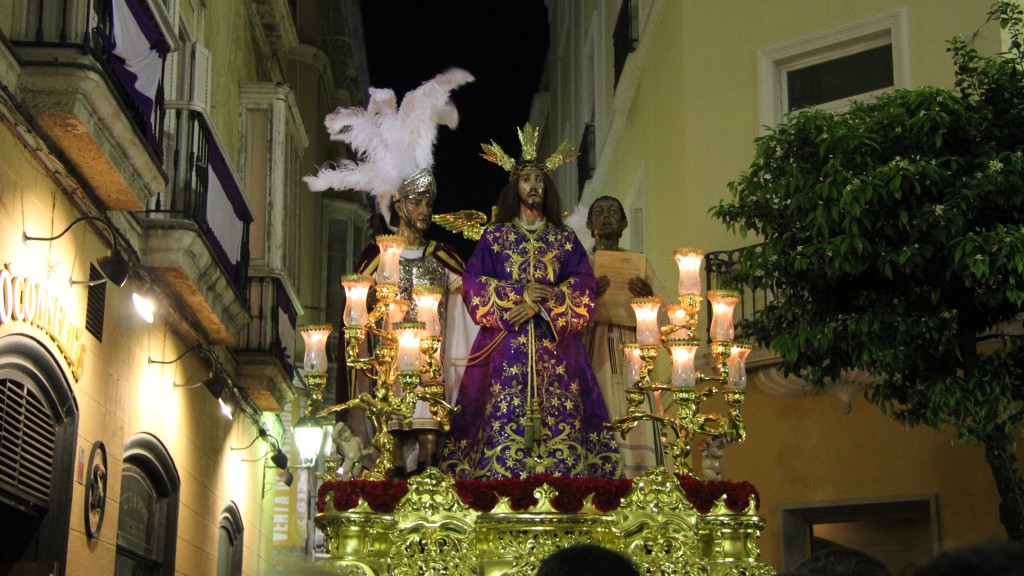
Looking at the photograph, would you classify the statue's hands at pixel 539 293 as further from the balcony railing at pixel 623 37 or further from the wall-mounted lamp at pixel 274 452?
the balcony railing at pixel 623 37

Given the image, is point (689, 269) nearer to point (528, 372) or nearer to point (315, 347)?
point (528, 372)

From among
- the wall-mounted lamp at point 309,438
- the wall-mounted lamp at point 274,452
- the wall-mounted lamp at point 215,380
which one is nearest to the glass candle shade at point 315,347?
the wall-mounted lamp at point 215,380

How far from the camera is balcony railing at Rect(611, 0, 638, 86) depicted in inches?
643

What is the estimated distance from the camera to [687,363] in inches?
284

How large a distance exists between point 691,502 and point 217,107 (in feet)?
24.1

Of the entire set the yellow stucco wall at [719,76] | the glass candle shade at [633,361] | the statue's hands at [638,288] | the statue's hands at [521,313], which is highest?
the yellow stucco wall at [719,76]

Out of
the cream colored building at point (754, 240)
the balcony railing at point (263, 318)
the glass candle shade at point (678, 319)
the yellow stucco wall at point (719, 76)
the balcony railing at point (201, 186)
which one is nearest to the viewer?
the glass candle shade at point (678, 319)

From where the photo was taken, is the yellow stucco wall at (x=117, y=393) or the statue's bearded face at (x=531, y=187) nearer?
the yellow stucco wall at (x=117, y=393)

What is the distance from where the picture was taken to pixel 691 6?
13891 mm

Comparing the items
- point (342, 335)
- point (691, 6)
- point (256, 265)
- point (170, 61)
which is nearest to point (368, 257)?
point (342, 335)

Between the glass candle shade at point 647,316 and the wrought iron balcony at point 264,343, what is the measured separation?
6.02 m

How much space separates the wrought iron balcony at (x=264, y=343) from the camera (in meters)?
13.4

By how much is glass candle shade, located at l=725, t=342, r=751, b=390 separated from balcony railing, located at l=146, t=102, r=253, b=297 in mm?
3917

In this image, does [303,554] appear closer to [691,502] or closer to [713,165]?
[713,165]
